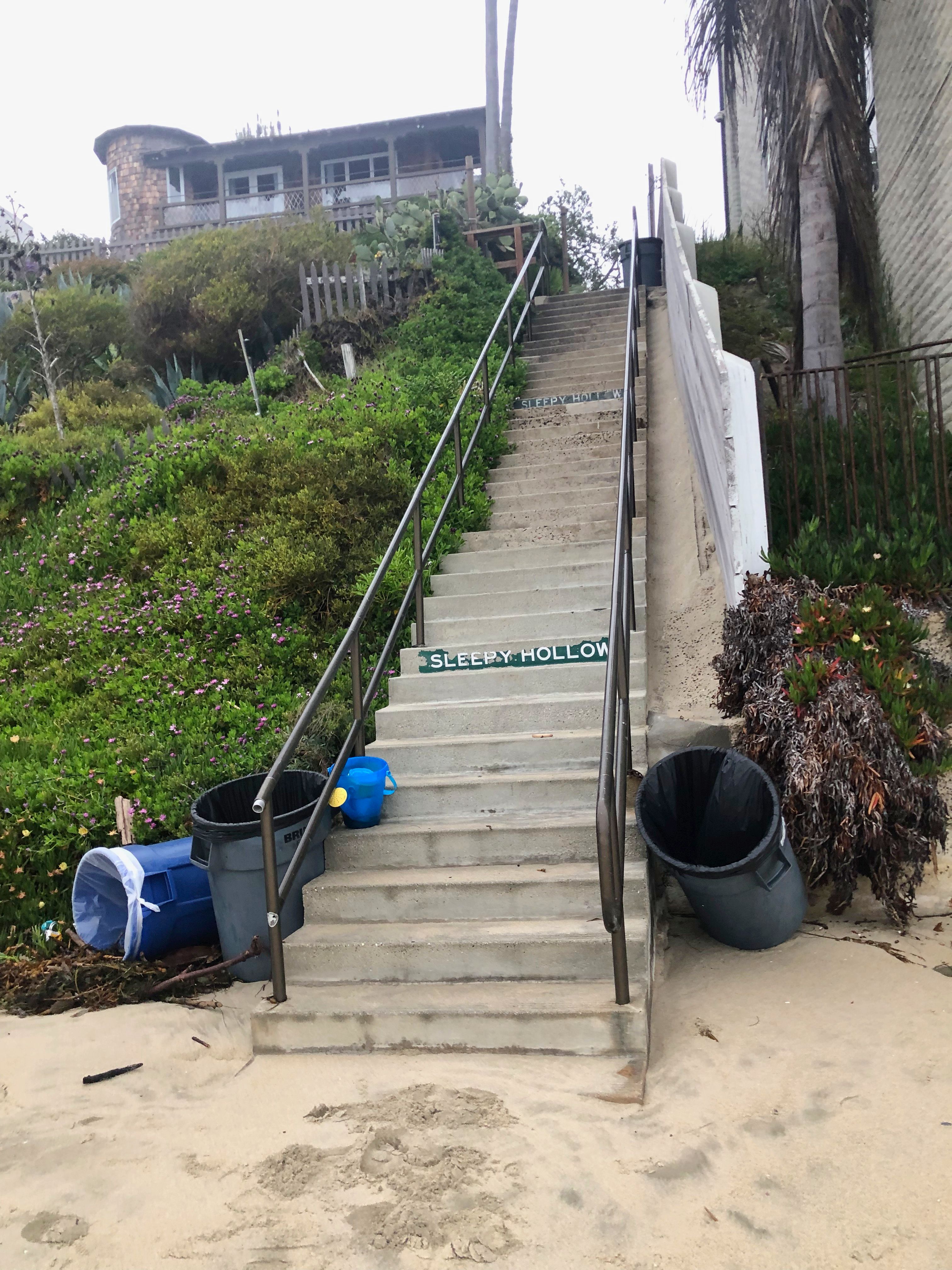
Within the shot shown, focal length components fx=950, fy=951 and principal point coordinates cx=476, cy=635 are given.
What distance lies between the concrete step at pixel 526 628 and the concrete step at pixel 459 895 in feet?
5.49

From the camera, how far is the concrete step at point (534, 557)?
6145 mm

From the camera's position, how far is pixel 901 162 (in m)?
8.16

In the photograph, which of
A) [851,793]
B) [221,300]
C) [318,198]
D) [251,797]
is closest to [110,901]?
[251,797]

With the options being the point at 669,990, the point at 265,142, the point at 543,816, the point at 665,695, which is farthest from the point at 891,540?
the point at 265,142

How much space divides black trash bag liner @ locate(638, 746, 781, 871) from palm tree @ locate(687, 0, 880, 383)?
12.2ft

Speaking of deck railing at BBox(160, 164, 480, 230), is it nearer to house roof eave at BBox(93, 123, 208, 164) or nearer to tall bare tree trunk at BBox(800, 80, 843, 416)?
house roof eave at BBox(93, 123, 208, 164)

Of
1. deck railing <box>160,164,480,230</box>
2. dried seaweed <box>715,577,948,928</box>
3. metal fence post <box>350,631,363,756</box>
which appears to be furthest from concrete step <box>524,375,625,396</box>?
deck railing <box>160,164,480,230</box>

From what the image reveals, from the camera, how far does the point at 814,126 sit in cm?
683

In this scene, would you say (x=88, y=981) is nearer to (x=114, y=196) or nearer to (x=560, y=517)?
(x=560, y=517)

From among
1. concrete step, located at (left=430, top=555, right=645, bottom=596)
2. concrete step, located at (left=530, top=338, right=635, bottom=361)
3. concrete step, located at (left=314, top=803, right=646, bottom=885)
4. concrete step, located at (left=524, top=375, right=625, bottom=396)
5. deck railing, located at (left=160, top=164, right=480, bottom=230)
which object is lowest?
concrete step, located at (left=314, top=803, right=646, bottom=885)

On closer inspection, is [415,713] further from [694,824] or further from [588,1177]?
[588,1177]

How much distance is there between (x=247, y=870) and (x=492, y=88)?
2118cm

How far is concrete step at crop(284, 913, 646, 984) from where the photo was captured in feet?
11.1

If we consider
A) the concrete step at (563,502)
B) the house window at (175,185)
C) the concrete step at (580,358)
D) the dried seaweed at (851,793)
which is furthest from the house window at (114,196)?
the dried seaweed at (851,793)
